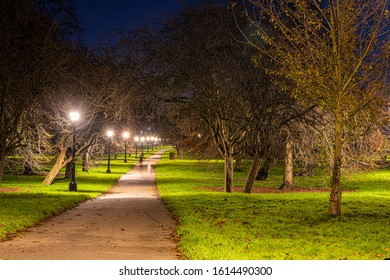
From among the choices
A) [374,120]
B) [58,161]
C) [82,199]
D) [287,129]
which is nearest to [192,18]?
[287,129]

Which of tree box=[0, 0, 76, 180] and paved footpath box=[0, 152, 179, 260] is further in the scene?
tree box=[0, 0, 76, 180]

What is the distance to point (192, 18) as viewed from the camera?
23.7m

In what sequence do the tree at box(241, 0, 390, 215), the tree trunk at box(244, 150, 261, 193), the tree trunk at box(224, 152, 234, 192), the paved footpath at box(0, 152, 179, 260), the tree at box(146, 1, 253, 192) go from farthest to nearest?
the tree trunk at box(224, 152, 234, 192) < the tree trunk at box(244, 150, 261, 193) < the tree at box(146, 1, 253, 192) < the tree at box(241, 0, 390, 215) < the paved footpath at box(0, 152, 179, 260)

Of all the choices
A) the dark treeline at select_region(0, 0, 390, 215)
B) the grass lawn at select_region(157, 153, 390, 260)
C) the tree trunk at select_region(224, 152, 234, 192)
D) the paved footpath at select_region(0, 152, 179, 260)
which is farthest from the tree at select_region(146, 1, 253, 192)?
the paved footpath at select_region(0, 152, 179, 260)

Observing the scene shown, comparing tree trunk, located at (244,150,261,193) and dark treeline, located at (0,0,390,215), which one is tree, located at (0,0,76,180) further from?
tree trunk, located at (244,150,261,193)

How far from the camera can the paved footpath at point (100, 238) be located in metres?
10.4

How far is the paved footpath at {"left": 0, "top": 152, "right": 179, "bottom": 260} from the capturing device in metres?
10.4

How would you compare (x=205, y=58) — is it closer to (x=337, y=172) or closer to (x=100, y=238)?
(x=337, y=172)

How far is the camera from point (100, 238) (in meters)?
12.5

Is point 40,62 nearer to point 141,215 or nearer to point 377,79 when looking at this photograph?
point 141,215

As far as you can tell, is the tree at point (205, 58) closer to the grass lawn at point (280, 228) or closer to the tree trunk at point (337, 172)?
the grass lawn at point (280, 228)

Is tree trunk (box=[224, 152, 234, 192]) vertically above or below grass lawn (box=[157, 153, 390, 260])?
above

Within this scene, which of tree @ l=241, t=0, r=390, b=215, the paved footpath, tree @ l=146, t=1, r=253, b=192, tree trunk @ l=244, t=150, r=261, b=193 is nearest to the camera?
the paved footpath
